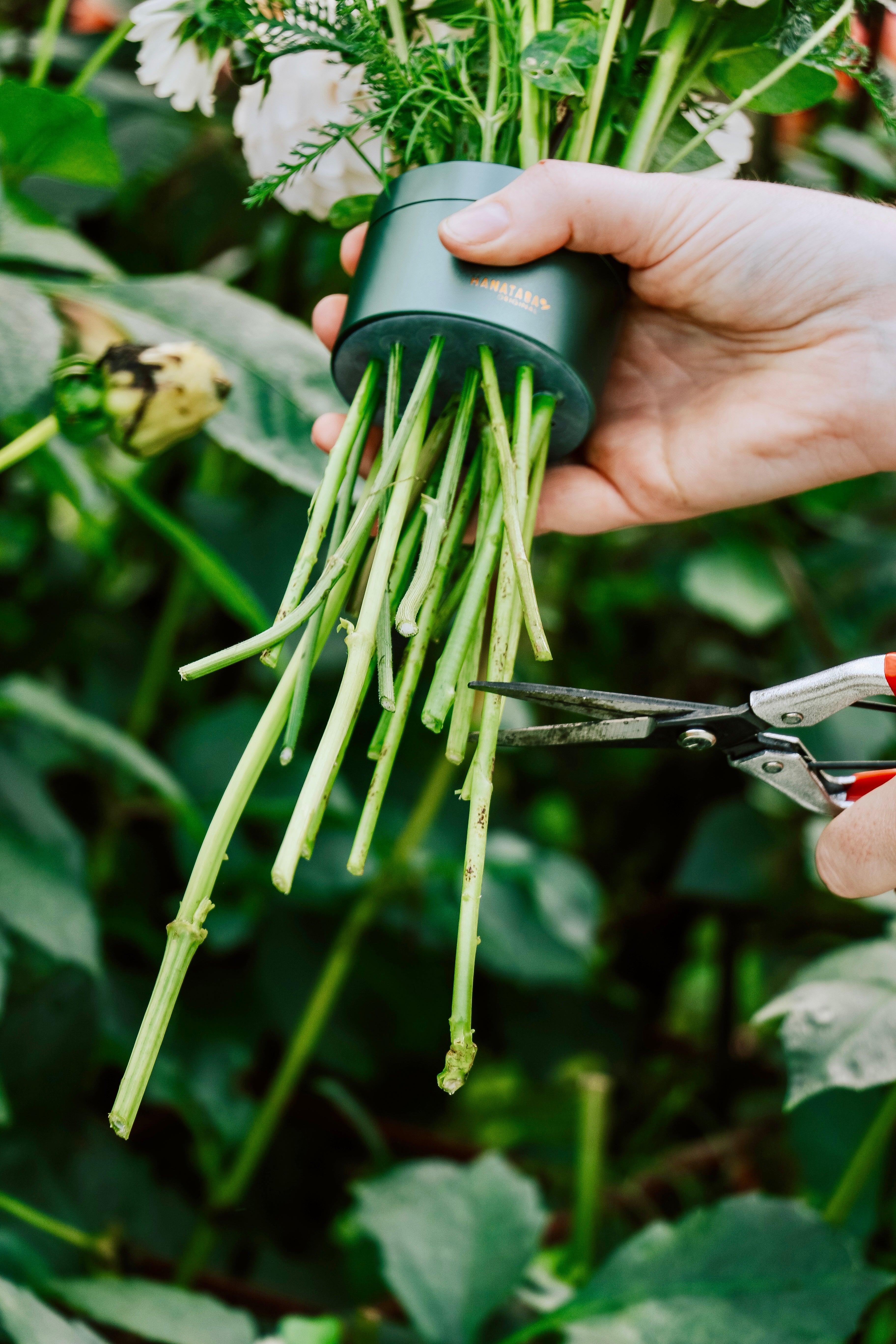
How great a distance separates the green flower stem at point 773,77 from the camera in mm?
401

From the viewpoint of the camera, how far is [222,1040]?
2.81ft

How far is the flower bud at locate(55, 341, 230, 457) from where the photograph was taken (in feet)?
1.68

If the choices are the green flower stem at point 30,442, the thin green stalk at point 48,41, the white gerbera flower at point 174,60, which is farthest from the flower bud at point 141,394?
the thin green stalk at point 48,41

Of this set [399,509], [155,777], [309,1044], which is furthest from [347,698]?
[309,1044]

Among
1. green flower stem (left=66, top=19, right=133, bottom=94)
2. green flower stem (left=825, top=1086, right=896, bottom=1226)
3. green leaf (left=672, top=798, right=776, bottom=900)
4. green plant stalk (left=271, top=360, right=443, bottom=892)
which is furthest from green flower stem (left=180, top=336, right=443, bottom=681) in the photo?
green leaf (left=672, top=798, right=776, bottom=900)

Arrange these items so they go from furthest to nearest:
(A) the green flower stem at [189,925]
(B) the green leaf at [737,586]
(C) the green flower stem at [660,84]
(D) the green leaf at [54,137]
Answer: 1. (B) the green leaf at [737,586]
2. (D) the green leaf at [54,137]
3. (C) the green flower stem at [660,84]
4. (A) the green flower stem at [189,925]

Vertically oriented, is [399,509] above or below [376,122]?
below

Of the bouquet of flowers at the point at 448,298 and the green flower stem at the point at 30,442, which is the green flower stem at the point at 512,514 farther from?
the green flower stem at the point at 30,442

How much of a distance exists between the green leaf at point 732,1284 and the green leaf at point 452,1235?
0.12 ft

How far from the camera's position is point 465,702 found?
1.26 ft

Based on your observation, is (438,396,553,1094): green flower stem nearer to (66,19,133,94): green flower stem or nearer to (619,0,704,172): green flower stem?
(619,0,704,172): green flower stem

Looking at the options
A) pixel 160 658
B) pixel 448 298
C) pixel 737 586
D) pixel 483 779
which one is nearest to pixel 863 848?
pixel 483 779

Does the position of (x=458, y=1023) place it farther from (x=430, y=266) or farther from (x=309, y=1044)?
(x=309, y=1044)

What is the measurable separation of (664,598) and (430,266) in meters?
1.02
